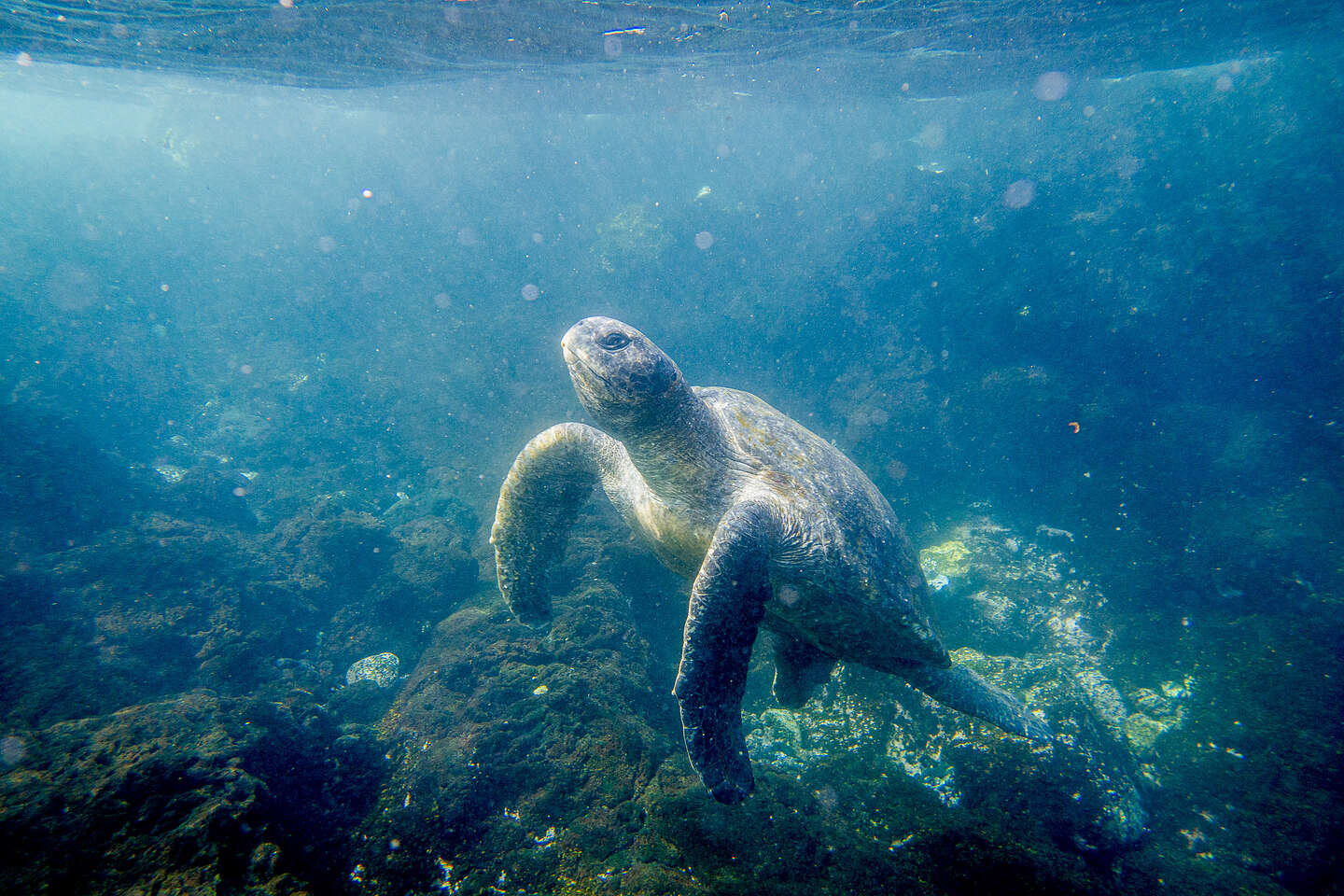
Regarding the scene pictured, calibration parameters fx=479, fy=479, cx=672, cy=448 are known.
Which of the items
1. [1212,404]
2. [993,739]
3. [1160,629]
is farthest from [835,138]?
[993,739]

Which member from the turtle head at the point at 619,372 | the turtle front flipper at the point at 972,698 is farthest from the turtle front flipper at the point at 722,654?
the turtle front flipper at the point at 972,698

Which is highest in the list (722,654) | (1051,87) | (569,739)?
(1051,87)

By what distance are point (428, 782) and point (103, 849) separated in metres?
1.76

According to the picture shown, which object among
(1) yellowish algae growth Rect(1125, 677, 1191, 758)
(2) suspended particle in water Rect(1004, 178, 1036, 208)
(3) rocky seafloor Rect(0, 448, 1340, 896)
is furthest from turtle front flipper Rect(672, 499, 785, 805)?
(2) suspended particle in water Rect(1004, 178, 1036, 208)

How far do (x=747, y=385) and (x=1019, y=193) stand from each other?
959cm

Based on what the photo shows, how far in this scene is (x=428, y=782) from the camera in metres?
3.75

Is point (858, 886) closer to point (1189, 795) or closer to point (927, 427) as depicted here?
point (1189, 795)

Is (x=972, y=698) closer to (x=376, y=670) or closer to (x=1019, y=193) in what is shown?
(x=376, y=670)

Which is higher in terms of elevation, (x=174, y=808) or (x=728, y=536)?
(x=728, y=536)

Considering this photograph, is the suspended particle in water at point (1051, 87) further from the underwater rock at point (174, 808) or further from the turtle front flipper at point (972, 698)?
the underwater rock at point (174, 808)

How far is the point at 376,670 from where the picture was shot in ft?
23.1

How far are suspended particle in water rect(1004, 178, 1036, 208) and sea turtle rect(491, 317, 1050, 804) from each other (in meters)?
13.8

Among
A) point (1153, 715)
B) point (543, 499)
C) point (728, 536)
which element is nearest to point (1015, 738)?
point (1153, 715)

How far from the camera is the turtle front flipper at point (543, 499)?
4484 millimetres
